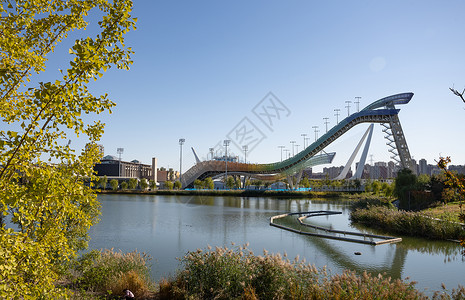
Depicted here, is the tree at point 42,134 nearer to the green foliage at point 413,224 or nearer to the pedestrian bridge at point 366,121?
the green foliage at point 413,224

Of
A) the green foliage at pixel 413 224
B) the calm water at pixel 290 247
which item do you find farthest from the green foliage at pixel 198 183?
the green foliage at pixel 413 224

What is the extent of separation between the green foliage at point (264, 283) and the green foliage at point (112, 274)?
3.00 ft

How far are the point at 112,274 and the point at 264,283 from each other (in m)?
4.60

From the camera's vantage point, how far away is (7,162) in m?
3.31

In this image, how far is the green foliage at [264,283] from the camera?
7.17m

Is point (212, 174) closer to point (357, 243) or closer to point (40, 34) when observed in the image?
point (357, 243)

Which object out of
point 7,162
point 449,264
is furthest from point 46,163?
point 449,264

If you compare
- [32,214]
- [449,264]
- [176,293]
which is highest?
[32,214]

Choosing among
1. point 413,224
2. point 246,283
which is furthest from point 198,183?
point 246,283

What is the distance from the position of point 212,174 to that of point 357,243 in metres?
62.8

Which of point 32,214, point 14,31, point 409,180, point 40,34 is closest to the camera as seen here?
point 32,214

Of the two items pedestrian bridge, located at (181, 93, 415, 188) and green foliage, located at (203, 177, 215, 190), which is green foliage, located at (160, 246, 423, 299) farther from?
green foliage, located at (203, 177, 215, 190)

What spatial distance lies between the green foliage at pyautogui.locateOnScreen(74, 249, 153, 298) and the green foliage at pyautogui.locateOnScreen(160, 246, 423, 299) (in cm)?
91

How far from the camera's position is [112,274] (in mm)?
9422
